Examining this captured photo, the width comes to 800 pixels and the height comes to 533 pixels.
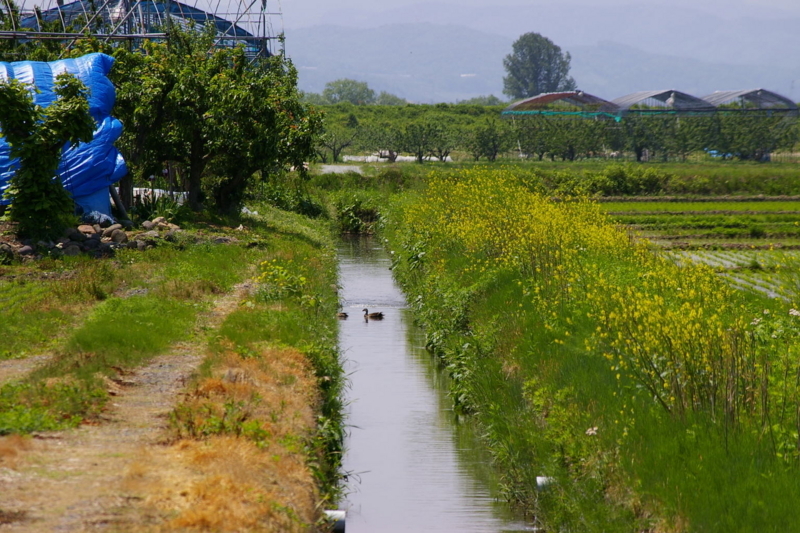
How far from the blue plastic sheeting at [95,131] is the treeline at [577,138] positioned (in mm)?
42877

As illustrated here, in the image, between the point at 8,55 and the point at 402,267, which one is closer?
the point at 402,267

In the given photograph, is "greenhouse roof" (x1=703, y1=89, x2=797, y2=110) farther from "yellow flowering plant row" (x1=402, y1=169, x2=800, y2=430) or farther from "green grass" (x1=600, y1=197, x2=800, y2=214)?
"yellow flowering plant row" (x1=402, y1=169, x2=800, y2=430)

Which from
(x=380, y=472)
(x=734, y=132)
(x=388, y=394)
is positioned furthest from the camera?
(x=734, y=132)

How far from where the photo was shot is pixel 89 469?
805 cm

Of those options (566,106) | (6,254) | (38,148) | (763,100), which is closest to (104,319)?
Answer: (6,254)

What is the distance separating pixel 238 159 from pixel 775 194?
29.1m

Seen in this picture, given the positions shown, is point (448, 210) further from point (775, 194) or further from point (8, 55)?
point (775, 194)

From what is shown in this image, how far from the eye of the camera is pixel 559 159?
74.8 metres

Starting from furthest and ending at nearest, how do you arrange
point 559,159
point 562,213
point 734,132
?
point 559,159, point 734,132, point 562,213

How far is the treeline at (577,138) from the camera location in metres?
65.8

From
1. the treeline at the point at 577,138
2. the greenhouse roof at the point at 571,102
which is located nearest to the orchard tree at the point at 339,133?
the treeline at the point at 577,138

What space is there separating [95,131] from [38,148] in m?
2.56

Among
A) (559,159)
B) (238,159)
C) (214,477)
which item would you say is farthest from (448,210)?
(559,159)

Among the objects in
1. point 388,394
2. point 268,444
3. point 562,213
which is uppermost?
point 562,213
